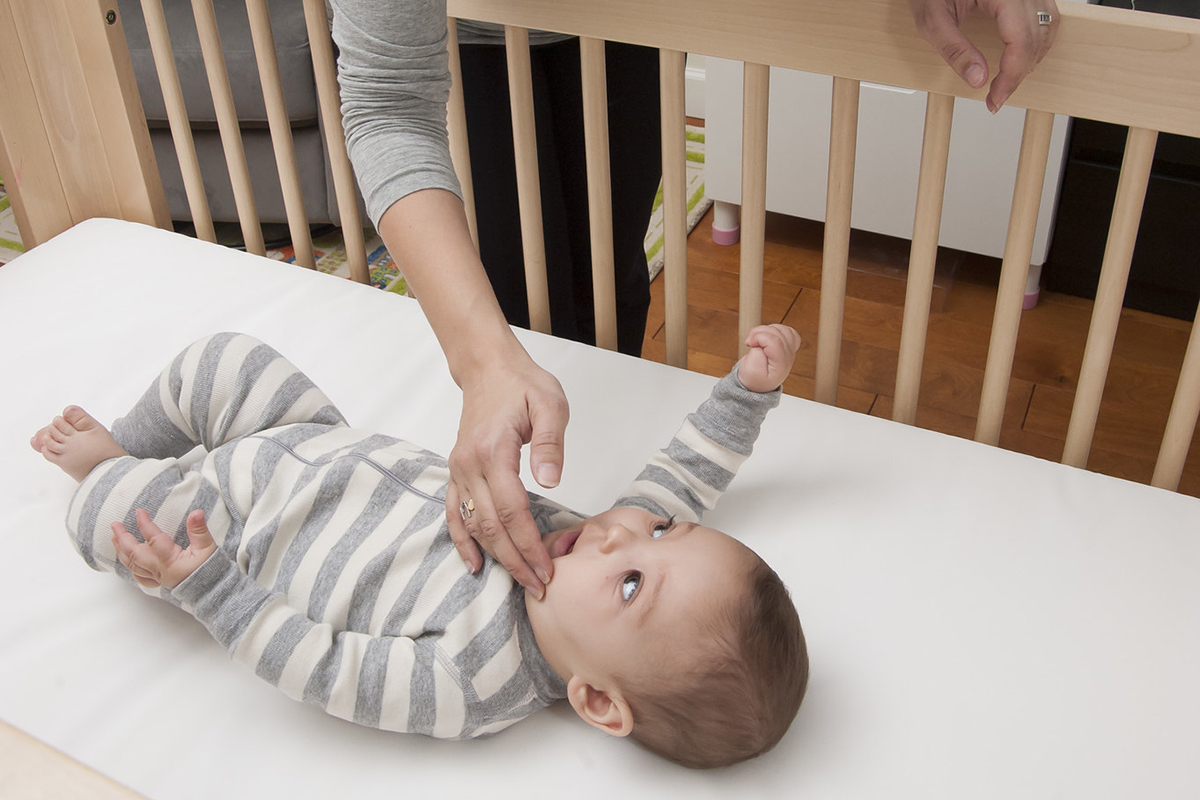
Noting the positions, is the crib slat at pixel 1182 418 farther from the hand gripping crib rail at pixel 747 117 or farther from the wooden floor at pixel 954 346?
the wooden floor at pixel 954 346

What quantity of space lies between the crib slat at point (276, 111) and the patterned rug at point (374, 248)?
2.27 ft

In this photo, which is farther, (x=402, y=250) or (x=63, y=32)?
(x=63, y=32)

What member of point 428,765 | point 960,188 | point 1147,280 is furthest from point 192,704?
point 1147,280

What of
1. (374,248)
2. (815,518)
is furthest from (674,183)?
(374,248)

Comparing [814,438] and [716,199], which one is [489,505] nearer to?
[814,438]

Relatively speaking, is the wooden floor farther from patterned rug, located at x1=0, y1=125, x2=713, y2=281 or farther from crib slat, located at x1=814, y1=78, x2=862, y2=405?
crib slat, located at x1=814, y1=78, x2=862, y2=405

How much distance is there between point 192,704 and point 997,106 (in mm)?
762

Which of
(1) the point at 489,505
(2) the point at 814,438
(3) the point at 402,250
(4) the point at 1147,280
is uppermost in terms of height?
(3) the point at 402,250

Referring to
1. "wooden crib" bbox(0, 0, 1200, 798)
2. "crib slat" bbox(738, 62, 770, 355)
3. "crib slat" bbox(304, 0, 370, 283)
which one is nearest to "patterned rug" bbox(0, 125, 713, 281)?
"crib slat" bbox(304, 0, 370, 283)

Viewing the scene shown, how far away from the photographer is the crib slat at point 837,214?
931 millimetres

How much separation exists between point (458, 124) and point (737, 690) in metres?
0.65

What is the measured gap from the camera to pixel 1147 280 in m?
1.87

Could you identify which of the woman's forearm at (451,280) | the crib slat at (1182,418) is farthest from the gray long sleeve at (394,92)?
the crib slat at (1182,418)

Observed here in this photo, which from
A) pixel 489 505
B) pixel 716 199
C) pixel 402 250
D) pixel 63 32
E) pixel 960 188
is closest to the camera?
pixel 489 505
